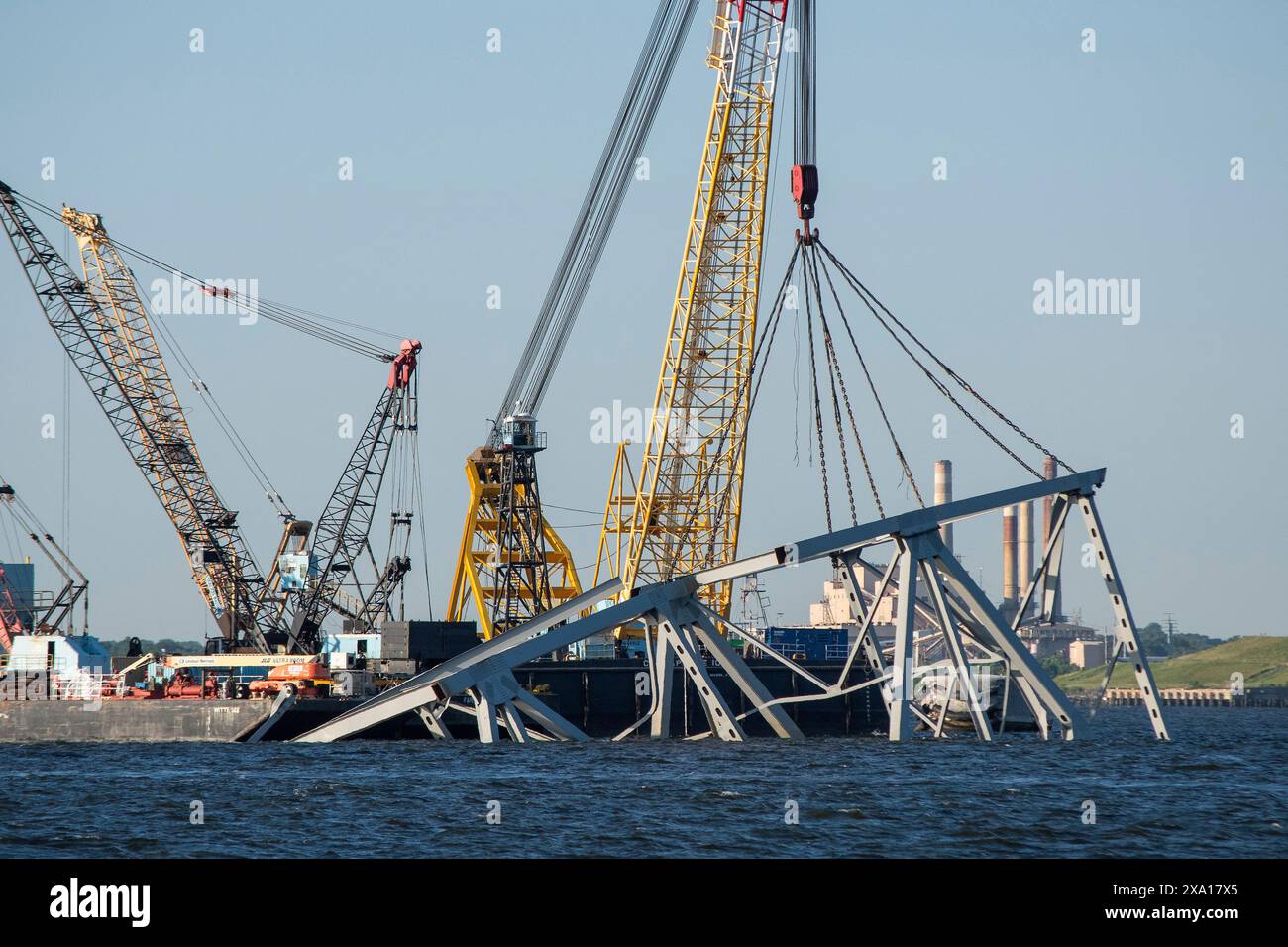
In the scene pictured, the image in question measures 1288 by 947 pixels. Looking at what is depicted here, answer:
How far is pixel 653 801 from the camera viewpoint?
143 feet

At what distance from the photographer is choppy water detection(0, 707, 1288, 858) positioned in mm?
35500

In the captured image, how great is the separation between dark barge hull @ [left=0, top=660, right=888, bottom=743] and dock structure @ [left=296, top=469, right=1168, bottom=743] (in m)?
13.0

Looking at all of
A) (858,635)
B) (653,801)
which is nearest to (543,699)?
(858,635)

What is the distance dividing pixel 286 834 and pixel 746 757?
25.0m

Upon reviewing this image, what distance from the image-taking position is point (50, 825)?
39812 millimetres

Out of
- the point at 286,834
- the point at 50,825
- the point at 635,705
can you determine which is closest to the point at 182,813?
the point at 50,825

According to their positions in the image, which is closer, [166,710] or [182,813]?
[182,813]

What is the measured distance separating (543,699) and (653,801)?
42339 mm

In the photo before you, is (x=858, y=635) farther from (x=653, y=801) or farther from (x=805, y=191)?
(x=805, y=191)

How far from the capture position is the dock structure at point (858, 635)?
59.2m

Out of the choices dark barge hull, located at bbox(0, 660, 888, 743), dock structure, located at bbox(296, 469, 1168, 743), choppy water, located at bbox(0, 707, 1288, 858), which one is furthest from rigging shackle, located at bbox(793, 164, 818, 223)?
choppy water, located at bbox(0, 707, 1288, 858)

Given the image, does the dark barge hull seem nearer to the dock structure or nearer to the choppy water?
the choppy water
